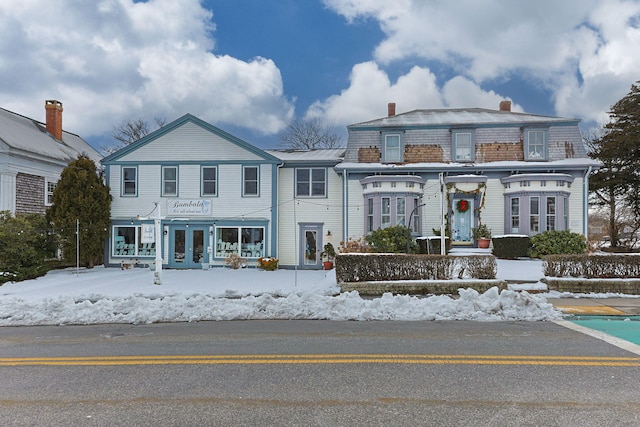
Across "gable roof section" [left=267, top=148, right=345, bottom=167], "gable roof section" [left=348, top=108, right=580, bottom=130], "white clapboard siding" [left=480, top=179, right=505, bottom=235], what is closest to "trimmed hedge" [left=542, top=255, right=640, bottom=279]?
"white clapboard siding" [left=480, top=179, right=505, bottom=235]

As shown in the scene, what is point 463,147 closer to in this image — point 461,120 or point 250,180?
point 461,120

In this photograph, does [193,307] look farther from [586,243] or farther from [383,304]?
[586,243]

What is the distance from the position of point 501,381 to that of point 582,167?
18.4m

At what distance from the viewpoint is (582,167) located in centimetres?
2006

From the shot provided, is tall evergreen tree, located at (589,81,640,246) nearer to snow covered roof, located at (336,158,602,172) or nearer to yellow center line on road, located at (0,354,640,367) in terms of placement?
snow covered roof, located at (336,158,602,172)

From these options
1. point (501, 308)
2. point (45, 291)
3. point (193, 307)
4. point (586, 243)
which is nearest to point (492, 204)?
point (586, 243)

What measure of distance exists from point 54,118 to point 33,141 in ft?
15.9

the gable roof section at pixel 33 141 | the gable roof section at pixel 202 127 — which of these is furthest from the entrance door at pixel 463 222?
the gable roof section at pixel 33 141

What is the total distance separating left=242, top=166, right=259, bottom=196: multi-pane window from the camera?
22.0 m

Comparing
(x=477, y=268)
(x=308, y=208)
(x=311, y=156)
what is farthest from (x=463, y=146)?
(x=477, y=268)

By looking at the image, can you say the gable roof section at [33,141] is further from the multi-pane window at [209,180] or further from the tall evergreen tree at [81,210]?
the multi-pane window at [209,180]

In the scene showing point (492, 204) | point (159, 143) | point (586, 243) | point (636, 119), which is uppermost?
point (636, 119)

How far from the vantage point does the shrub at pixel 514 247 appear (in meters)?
19.4

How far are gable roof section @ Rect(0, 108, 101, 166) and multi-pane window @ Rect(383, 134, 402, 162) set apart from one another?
18.2m
